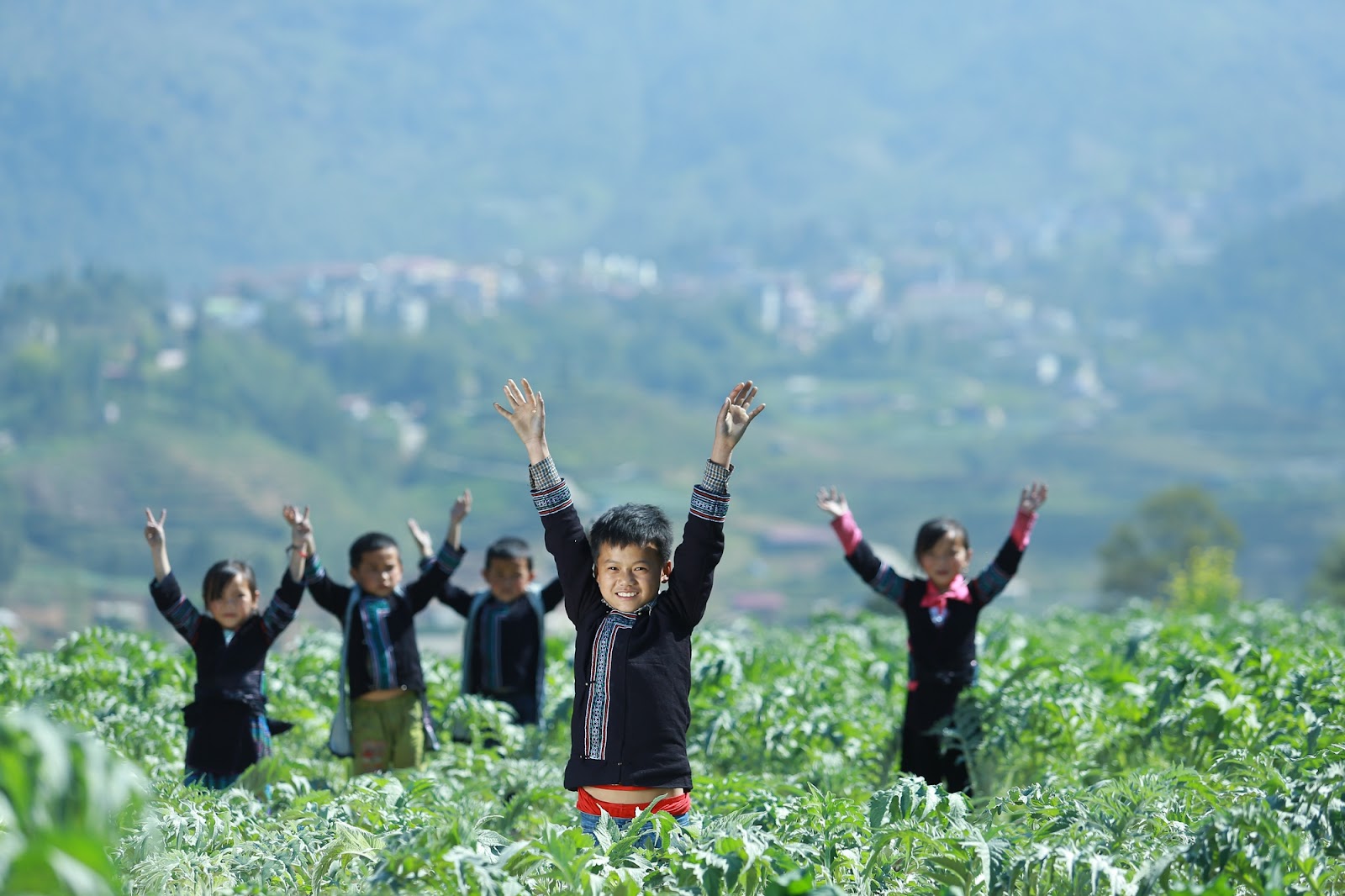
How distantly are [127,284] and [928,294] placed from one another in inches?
3973

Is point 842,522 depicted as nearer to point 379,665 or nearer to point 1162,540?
point 379,665

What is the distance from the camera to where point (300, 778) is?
567 centimetres

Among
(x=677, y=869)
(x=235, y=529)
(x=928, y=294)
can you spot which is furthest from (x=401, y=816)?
(x=928, y=294)

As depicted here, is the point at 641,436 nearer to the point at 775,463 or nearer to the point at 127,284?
the point at 775,463

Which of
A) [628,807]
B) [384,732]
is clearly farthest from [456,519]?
[628,807]

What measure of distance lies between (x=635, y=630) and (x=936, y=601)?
2499 millimetres

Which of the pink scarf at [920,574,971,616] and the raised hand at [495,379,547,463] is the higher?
the raised hand at [495,379,547,463]

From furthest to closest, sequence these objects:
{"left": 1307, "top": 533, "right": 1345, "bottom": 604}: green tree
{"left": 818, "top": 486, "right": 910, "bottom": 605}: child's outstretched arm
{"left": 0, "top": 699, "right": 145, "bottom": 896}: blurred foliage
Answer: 1. {"left": 1307, "top": 533, "right": 1345, "bottom": 604}: green tree
2. {"left": 818, "top": 486, "right": 910, "bottom": 605}: child's outstretched arm
3. {"left": 0, "top": 699, "right": 145, "bottom": 896}: blurred foliage

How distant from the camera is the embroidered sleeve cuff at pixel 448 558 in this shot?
7020 mm

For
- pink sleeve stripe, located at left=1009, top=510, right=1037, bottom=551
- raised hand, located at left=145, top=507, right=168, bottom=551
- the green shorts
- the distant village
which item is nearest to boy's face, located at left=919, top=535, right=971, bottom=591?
pink sleeve stripe, located at left=1009, top=510, right=1037, bottom=551

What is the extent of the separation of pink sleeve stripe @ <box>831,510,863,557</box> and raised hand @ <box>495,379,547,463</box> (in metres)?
2.28

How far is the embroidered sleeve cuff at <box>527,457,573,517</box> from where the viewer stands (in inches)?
178

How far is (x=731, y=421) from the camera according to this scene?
438cm

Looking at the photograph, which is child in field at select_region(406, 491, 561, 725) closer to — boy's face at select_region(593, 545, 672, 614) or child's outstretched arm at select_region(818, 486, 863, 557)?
child's outstretched arm at select_region(818, 486, 863, 557)
